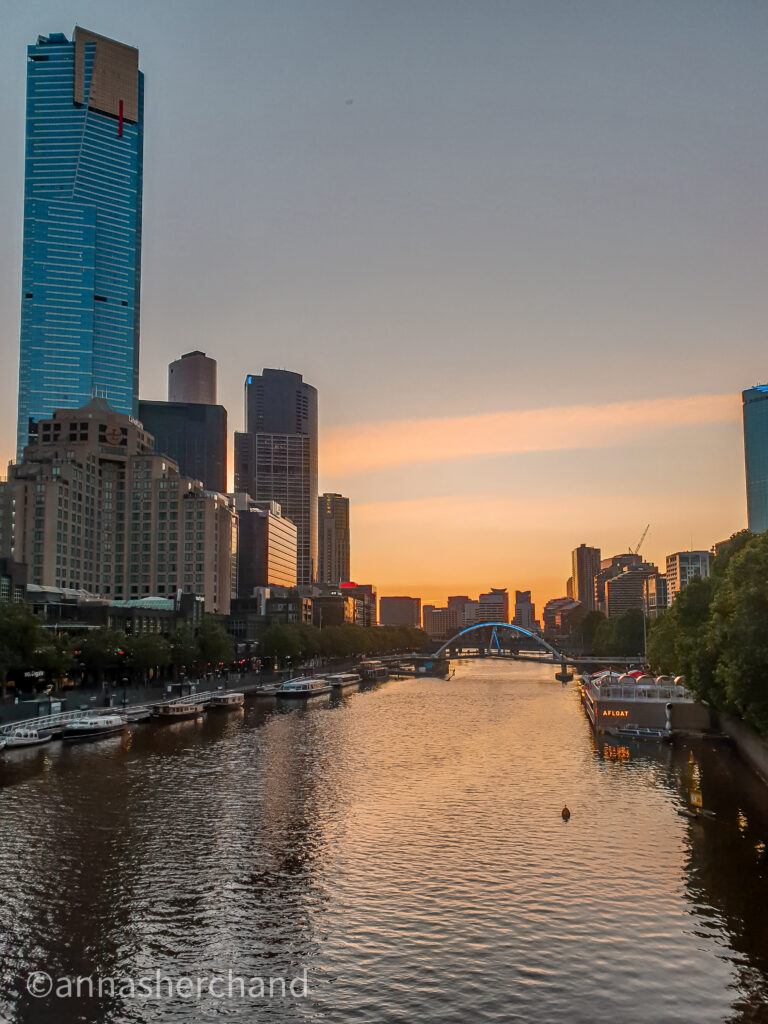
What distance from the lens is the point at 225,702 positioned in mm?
137375

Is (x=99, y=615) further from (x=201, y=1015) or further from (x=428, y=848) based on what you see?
(x=201, y=1015)

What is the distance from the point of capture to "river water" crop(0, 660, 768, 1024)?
3228 centimetres

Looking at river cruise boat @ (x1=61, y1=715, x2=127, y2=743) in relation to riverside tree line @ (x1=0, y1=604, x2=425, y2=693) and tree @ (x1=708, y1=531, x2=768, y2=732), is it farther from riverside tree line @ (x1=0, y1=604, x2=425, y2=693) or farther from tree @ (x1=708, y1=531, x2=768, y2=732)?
tree @ (x1=708, y1=531, x2=768, y2=732)

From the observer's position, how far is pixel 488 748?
94.2 metres

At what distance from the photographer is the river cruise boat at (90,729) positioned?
93750 mm

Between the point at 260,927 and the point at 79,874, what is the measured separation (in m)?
13.1

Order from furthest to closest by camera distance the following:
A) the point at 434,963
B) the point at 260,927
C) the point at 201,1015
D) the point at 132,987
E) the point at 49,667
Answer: the point at 49,667 < the point at 260,927 < the point at 434,963 < the point at 132,987 < the point at 201,1015

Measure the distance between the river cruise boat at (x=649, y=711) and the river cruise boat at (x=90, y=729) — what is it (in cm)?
5918

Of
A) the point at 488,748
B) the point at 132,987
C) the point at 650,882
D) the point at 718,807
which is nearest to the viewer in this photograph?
the point at 132,987

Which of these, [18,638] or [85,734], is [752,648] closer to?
[85,734]

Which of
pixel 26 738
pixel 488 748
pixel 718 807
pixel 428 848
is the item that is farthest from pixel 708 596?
pixel 26 738

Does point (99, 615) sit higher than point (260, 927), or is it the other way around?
point (99, 615)

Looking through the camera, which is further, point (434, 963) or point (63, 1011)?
point (434, 963)

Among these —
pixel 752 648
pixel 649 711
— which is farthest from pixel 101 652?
pixel 752 648
